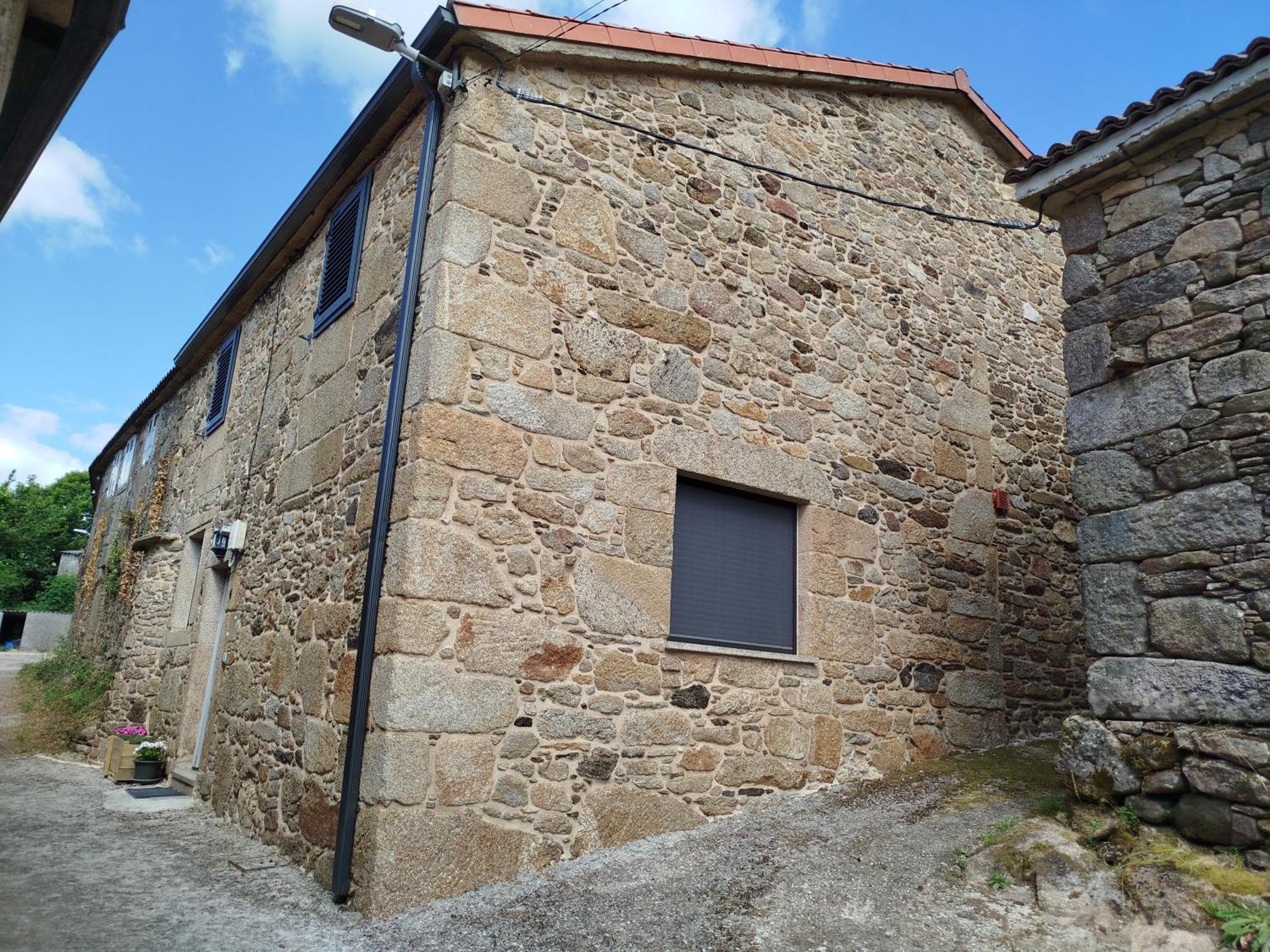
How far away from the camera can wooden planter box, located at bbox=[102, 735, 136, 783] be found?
760 centimetres

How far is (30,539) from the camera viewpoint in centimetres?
3116

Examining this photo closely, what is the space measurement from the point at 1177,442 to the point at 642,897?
10.5ft

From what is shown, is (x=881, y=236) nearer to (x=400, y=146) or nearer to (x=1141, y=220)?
(x=1141, y=220)

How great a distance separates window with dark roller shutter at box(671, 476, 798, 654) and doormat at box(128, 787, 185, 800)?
15.1 feet

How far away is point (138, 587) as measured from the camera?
30.1ft

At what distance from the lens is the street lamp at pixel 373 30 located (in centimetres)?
466

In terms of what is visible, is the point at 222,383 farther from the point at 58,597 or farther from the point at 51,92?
the point at 58,597

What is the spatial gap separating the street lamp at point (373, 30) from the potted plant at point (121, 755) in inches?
245

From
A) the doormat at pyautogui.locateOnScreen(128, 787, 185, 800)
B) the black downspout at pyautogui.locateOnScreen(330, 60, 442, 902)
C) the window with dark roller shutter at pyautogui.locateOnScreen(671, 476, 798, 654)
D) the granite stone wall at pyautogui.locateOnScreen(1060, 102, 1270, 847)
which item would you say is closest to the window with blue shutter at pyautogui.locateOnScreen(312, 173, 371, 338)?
the black downspout at pyautogui.locateOnScreen(330, 60, 442, 902)

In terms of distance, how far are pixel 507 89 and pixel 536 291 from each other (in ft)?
4.03

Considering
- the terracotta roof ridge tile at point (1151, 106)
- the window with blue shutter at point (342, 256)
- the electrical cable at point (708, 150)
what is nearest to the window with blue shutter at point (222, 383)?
the window with blue shutter at point (342, 256)

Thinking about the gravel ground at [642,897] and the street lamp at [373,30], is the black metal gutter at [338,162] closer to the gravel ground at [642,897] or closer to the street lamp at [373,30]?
the street lamp at [373,30]

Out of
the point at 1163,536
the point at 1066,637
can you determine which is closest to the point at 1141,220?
the point at 1163,536

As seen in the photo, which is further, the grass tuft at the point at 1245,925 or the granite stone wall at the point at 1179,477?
the granite stone wall at the point at 1179,477
